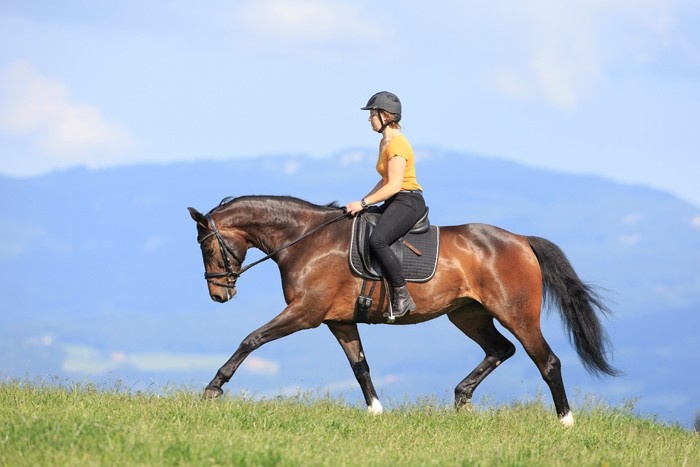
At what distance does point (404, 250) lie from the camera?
10281 mm

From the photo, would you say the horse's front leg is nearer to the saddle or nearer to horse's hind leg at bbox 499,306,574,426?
the saddle

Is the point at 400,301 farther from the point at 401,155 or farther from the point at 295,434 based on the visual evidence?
the point at 295,434

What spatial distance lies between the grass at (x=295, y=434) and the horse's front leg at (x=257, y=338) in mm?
191

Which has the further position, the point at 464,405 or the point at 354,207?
the point at 464,405

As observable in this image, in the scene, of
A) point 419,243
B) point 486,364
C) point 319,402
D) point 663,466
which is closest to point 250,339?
point 319,402

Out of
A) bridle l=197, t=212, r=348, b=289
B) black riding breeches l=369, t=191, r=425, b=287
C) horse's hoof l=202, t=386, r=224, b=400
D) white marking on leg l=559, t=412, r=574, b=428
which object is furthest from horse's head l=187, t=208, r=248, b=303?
white marking on leg l=559, t=412, r=574, b=428

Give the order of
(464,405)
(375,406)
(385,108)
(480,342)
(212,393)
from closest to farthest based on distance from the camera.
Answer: (212,393) < (385,108) < (375,406) < (464,405) < (480,342)

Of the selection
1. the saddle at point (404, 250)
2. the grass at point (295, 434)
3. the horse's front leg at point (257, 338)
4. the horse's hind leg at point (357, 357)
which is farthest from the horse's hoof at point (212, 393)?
the saddle at point (404, 250)

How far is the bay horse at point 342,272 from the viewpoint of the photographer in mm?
10242

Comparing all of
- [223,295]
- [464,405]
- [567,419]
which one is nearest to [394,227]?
[223,295]

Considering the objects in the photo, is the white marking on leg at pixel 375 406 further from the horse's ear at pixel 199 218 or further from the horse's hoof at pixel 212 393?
the horse's ear at pixel 199 218

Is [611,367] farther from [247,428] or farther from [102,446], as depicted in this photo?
[102,446]

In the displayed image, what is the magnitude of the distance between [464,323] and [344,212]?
6.29 feet

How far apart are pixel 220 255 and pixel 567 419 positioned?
3911 mm
